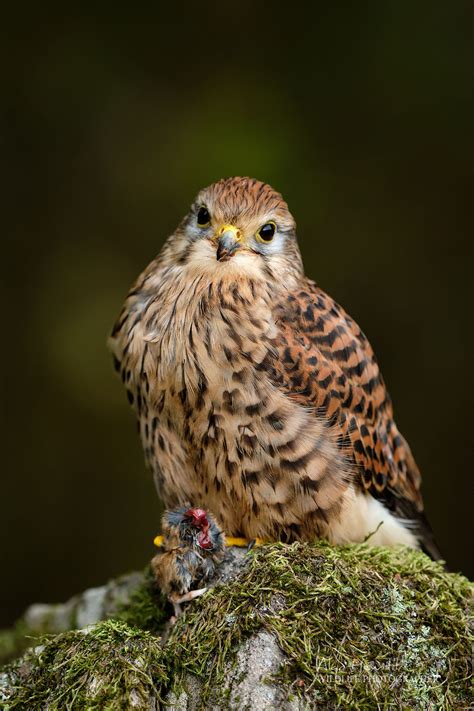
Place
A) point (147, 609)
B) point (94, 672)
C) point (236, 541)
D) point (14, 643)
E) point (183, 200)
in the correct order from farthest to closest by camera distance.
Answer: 1. point (183, 200)
2. point (14, 643)
3. point (147, 609)
4. point (236, 541)
5. point (94, 672)

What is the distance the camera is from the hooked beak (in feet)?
9.07

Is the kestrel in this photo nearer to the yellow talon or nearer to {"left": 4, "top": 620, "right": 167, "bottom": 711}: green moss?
the yellow talon

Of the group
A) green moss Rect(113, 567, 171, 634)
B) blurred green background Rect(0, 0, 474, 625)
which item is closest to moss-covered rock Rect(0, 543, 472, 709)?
green moss Rect(113, 567, 171, 634)

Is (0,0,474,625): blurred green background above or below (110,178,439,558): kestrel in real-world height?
above

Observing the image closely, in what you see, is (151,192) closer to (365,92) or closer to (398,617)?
(365,92)

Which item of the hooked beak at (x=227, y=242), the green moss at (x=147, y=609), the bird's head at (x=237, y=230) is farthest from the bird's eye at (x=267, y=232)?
the green moss at (x=147, y=609)

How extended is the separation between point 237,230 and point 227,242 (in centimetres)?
9

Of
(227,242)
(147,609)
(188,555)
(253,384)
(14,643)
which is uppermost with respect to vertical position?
(227,242)

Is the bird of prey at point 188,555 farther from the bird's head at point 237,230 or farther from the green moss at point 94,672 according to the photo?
the bird's head at point 237,230

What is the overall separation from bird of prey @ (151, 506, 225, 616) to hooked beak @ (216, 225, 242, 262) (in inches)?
31.2

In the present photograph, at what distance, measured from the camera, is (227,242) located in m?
2.79

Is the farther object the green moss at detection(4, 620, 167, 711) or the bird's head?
the bird's head

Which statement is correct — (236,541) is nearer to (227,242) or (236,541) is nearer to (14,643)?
(227,242)

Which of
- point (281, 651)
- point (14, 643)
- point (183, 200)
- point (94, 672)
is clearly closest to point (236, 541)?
point (281, 651)
